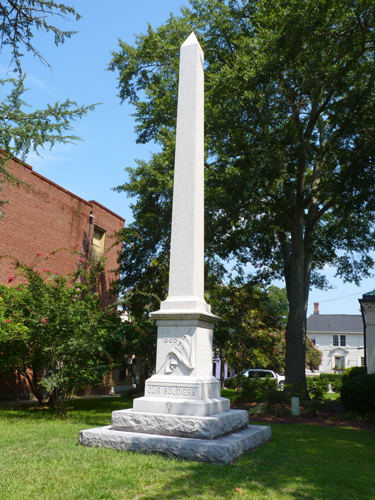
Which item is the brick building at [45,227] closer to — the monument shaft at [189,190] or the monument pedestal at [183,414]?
the monument shaft at [189,190]

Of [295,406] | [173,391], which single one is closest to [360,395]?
[295,406]

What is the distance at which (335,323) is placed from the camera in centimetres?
5559

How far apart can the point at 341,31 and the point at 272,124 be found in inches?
134

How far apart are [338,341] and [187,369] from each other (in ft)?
170

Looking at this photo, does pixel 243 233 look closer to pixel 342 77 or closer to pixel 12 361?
pixel 342 77

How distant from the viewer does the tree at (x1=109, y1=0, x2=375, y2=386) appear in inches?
532

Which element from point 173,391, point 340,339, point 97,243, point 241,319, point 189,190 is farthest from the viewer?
point 340,339

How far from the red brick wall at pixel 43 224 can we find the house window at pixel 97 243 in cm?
34

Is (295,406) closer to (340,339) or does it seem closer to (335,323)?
(340,339)

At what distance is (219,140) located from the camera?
15.2 m

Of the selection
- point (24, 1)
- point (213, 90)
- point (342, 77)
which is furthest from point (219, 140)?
point (24, 1)

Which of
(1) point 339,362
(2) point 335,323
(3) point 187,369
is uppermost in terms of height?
(2) point 335,323

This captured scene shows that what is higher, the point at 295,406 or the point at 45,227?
the point at 45,227

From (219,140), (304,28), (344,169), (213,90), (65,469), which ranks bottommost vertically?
(65,469)
